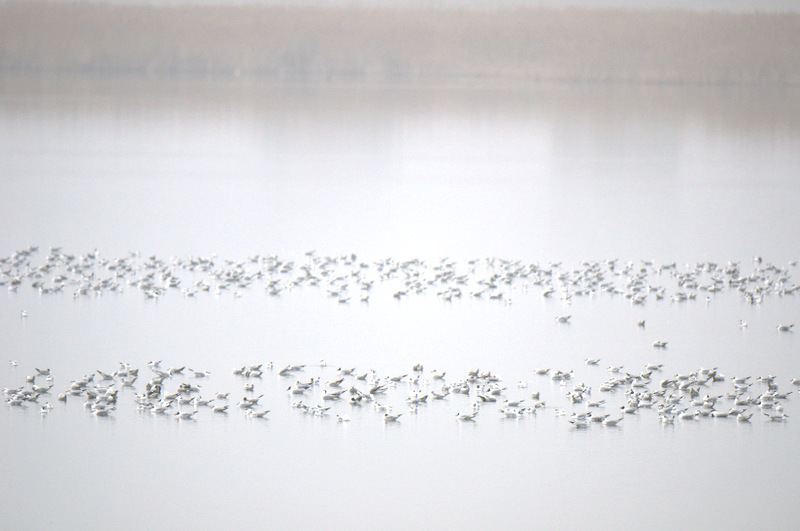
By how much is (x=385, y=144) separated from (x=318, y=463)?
17.9 meters

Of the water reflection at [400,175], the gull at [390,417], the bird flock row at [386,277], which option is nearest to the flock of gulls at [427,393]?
the gull at [390,417]

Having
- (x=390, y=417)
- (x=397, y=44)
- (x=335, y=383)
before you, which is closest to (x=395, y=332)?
(x=335, y=383)

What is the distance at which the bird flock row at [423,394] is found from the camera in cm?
747

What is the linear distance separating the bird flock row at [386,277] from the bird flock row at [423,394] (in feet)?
8.67

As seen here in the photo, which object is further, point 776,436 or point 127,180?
point 127,180

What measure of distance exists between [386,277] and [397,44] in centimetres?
3936

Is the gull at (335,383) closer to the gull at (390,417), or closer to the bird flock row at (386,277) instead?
the gull at (390,417)

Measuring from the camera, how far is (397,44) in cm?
4975

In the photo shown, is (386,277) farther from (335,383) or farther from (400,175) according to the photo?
(400,175)

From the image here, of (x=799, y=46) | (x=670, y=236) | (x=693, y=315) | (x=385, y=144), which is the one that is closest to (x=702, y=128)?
(x=385, y=144)

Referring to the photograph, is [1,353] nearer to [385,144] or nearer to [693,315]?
[693,315]

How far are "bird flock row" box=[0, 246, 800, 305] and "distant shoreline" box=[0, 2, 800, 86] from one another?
108ft

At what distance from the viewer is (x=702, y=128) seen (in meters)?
27.3

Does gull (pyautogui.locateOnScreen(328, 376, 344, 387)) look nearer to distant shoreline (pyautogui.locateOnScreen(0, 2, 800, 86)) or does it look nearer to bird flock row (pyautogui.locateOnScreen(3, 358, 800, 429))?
bird flock row (pyautogui.locateOnScreen(3, 358, 800, 429))
